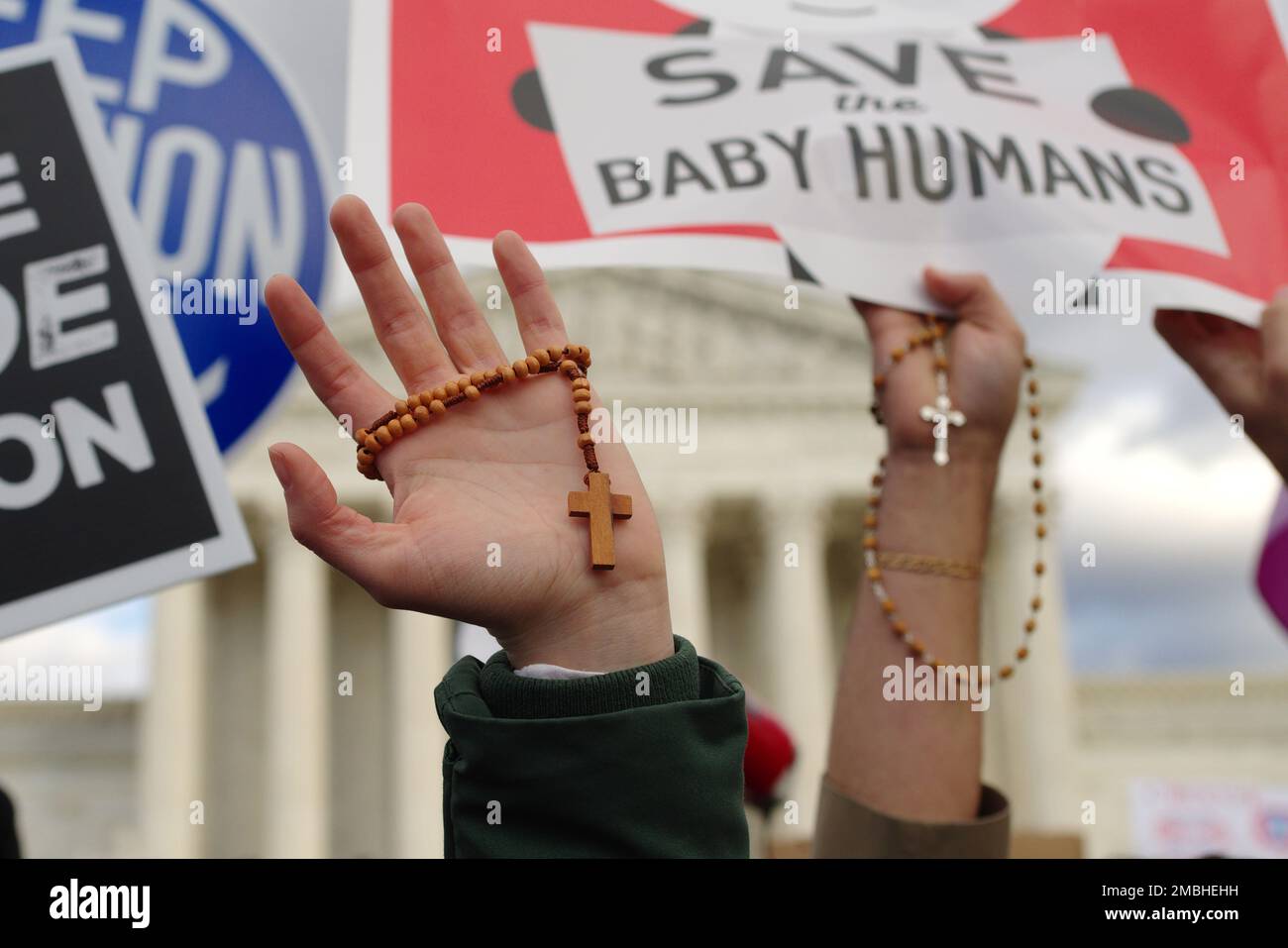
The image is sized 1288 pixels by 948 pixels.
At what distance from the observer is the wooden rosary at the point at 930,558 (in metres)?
3.15

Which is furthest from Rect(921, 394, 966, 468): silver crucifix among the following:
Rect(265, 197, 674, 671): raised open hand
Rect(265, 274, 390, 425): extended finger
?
Rect(265, 274, 390, 425): extended finger

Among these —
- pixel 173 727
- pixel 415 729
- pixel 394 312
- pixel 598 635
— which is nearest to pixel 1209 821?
pixel 415 729

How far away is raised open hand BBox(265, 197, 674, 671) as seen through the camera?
2199 millimetres

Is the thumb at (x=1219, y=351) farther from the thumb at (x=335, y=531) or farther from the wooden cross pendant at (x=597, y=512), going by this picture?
the thumb at (x=335, y=531)

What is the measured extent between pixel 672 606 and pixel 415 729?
319 inches

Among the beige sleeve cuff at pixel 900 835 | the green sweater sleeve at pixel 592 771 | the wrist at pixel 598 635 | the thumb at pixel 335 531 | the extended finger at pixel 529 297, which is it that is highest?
the extended finger at pixel 529 297

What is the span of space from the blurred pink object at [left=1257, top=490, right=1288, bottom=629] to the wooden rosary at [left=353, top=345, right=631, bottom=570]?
3305mm

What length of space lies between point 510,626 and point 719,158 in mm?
1913

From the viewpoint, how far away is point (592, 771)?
82.4 inches

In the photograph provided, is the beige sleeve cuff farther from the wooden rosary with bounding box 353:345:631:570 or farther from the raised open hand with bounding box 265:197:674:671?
the wooden rosary with bounding box 353:345:631:570

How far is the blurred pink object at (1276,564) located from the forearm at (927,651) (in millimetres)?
2073

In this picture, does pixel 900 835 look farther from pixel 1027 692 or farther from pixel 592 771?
pixel 1027 692

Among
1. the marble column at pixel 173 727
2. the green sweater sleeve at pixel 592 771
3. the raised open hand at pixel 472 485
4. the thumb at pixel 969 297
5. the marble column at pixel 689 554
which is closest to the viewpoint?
the green sweater sleeve at pixel 592 771

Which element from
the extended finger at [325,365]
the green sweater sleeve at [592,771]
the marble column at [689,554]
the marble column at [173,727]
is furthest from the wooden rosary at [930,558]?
the marble column at [173,727]
